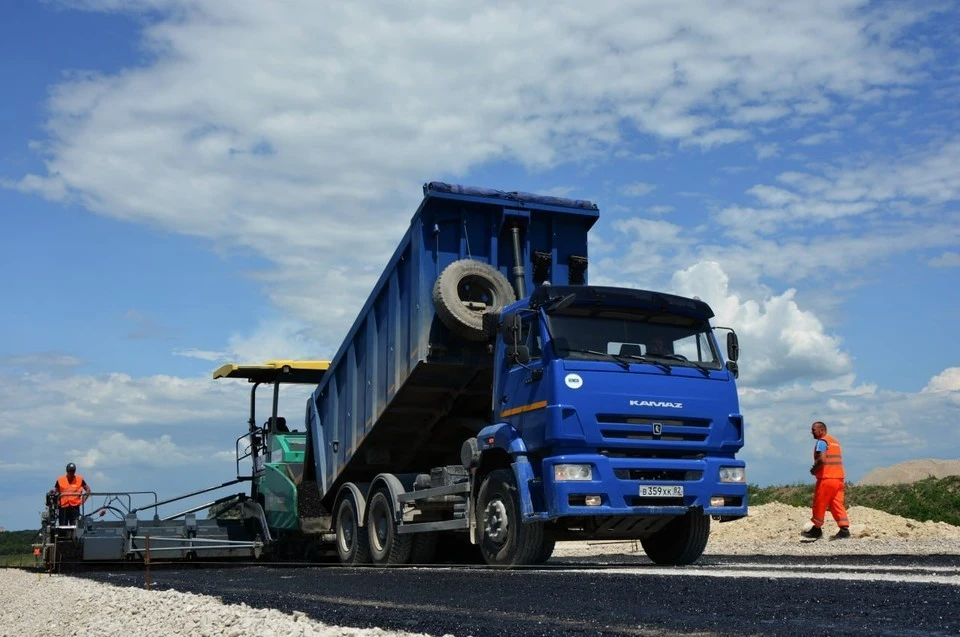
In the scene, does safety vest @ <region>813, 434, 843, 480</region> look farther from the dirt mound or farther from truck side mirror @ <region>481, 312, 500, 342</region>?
the dirt mound

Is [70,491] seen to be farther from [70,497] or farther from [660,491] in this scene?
[660,491]

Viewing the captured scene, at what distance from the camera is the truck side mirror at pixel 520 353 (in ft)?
31.4

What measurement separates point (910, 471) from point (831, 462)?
2104cm

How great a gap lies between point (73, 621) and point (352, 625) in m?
3.99

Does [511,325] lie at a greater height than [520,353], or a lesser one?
greater

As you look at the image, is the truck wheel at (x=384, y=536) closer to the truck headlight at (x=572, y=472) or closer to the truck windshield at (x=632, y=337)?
the truck headlight at (x=572, y=472)

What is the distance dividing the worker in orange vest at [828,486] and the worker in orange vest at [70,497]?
34.5ft

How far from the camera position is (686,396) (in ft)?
31.2

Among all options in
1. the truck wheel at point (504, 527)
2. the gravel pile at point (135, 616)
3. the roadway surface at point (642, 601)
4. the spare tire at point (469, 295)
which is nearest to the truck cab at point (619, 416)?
the truck wheel at point (504, 527)

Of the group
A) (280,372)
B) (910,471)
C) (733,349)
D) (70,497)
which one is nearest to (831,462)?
(733,349)

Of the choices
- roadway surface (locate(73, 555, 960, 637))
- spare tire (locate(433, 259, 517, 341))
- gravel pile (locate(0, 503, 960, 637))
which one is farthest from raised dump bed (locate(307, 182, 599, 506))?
gravel pile (locate(0, 503, 960, 637))

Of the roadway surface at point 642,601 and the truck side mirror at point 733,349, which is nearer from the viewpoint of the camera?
the roadway surface at point 642,601

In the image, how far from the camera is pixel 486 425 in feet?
38.9

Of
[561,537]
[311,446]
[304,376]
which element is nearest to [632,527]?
[561,537]
